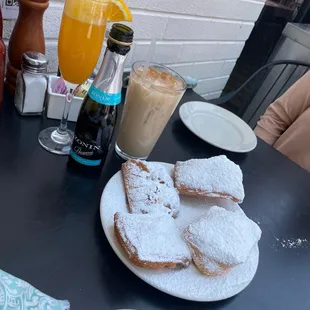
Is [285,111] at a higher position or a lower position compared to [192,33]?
lower

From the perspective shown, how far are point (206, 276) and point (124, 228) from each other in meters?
0.15

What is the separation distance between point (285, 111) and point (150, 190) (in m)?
1.01

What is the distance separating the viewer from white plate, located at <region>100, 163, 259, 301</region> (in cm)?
47

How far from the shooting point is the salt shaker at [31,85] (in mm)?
660

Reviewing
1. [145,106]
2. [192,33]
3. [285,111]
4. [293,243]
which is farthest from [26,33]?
[285,111]

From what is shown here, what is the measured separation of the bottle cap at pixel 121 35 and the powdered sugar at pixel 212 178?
27 centimetres

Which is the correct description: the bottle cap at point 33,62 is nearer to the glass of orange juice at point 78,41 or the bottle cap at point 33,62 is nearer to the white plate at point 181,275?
the glass of orange juice at point 78,41

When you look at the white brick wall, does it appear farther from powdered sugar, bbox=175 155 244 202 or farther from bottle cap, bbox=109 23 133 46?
powdered sugar, bbox=175 155 244 202

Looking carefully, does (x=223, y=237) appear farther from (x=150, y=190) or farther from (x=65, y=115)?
(x=65, y=115)

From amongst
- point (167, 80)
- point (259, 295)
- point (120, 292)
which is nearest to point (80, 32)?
point (167, 80)

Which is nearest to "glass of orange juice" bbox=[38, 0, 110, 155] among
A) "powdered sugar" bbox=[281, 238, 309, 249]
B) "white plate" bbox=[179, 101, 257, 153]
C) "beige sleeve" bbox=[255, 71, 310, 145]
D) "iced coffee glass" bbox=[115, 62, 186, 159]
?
"iced coffee glass" bbox=[115, 62, 186, 159]

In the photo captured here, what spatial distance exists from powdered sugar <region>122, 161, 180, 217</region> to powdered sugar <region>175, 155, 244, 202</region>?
0.12ft

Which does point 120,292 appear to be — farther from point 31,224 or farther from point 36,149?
point 36,149

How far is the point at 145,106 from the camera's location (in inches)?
27.0
